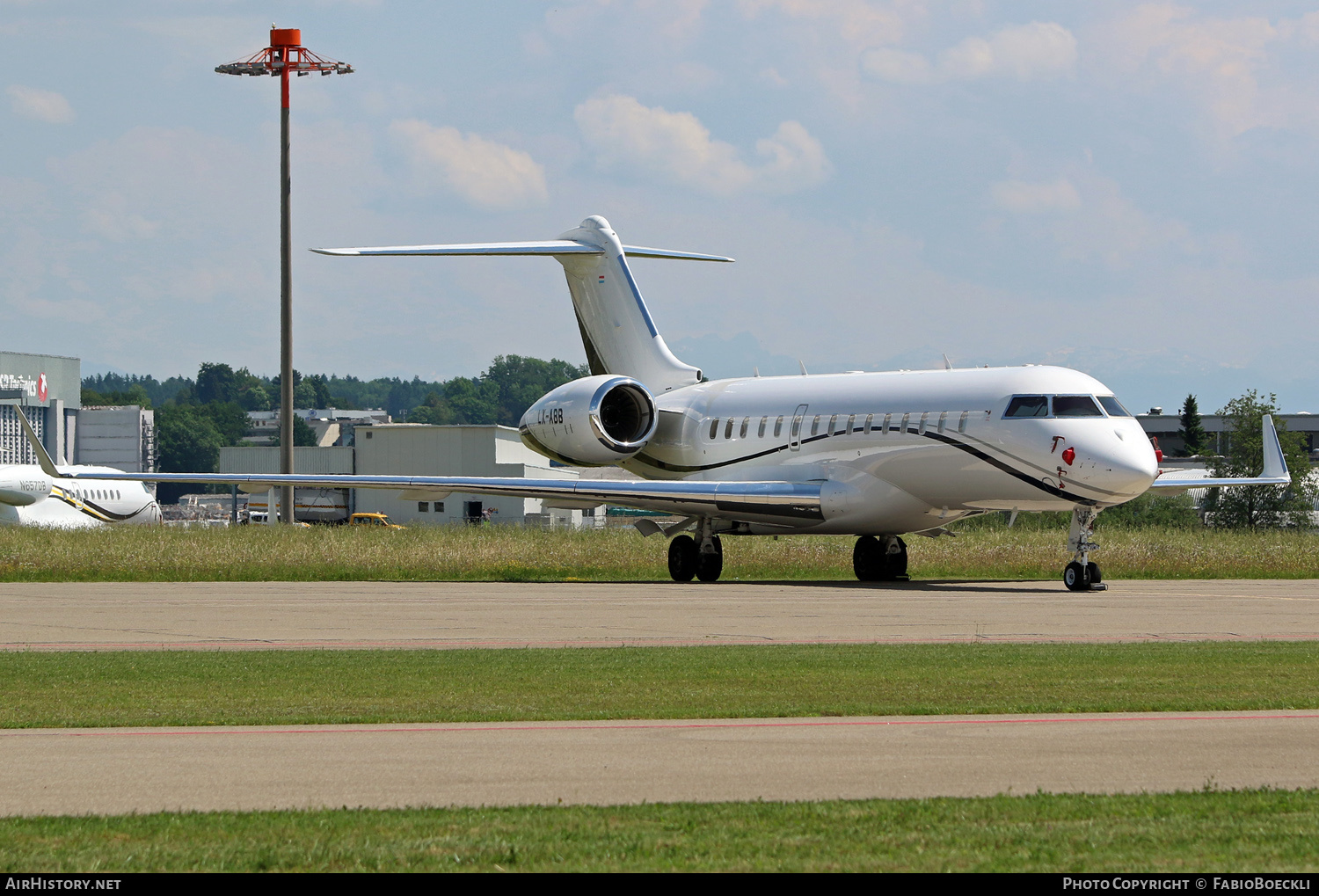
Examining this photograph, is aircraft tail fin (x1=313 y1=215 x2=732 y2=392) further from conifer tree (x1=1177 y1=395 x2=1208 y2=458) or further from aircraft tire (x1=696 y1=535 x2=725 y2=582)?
conifer tree (x1=1177 y1=395 x2=1208 y2=458)

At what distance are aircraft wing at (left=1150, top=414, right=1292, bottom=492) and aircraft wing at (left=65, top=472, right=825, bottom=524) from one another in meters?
7.24

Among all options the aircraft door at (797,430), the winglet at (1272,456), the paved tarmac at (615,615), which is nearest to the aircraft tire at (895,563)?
the aircraft door at (797,430)

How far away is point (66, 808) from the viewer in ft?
25.4

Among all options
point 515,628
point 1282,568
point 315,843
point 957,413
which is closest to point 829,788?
point 315,843

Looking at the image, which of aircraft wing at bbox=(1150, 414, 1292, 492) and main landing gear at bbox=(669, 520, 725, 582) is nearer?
aircraft wing at bbox=(1150, 414, 1292, 492)

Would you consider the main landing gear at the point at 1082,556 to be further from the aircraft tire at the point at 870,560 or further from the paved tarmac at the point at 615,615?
the aircraft tire at the point at 870,560

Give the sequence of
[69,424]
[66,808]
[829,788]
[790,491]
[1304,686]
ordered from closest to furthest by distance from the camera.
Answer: [66,808] → [829,788] → [1304,686] → [790,491] → [69,424]

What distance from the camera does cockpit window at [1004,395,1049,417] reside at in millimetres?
27812

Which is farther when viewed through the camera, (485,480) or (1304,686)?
(485,480)

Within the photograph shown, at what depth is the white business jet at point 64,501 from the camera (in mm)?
61938

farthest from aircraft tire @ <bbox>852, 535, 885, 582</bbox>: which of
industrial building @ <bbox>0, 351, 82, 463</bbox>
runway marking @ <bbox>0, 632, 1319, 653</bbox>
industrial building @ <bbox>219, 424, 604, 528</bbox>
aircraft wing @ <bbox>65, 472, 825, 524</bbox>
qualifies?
industrial building @ <bbox>0, 351, 82, 463</bbox>

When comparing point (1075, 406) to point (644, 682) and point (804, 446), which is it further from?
point (644, 682)
